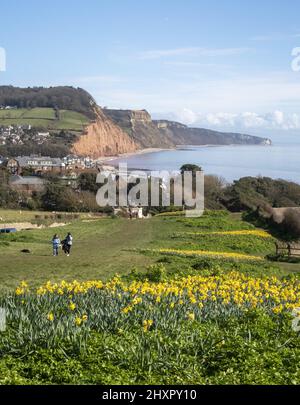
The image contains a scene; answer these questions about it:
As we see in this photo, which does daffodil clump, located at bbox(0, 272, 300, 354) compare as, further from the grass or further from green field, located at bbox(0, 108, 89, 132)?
green field, located at bbox(0, 108, 89, 132)

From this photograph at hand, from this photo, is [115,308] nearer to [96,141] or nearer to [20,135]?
[20,135]

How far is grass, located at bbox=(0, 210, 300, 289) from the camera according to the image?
1648 centimetres

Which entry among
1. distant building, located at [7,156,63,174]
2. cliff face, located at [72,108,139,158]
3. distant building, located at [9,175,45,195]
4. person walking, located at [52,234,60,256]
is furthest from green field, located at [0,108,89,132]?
person walking, located at [52,234,60,256]

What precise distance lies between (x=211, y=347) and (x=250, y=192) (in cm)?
5821

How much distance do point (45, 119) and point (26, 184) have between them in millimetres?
99000

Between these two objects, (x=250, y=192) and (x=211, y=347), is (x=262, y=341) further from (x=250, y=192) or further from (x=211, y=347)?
(x=250, y=192)

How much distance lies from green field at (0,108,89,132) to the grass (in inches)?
5099

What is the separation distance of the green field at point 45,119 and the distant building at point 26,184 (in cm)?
8650

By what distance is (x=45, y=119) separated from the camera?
170750 mm

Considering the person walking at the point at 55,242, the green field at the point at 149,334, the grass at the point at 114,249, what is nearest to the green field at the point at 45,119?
the grass at the point at 114,249

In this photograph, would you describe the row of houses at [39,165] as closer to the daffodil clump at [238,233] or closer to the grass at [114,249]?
the grass at [114,249]

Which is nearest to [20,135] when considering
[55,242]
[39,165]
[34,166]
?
[39,165]
